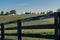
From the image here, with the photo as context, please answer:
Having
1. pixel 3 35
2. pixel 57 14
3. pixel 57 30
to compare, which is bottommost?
pixel 3 35

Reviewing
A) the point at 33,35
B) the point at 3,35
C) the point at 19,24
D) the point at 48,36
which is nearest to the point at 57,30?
the point at 48,36

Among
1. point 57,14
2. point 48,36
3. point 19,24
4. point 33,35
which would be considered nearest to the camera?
point 57,14

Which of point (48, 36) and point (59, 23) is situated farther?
point (48, 36)

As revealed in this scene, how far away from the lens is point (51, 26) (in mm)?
6793

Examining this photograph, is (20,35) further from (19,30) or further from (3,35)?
(3,35)

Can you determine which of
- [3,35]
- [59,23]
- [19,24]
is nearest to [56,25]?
[59,23]

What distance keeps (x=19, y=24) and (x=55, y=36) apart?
107 inches

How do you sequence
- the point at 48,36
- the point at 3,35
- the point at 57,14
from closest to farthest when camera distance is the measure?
the point at 57,14, the point at 48,36, the point at 3,35

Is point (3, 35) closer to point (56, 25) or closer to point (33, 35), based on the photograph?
point (33, 35)

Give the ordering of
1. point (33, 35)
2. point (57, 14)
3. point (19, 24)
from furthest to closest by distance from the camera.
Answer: point (19, 24)
point (33, 35)
point (57, 14)

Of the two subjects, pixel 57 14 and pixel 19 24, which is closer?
pixel 57 14

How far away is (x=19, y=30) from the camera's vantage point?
907cm

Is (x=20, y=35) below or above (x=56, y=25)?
below

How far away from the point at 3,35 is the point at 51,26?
4.83 metres
